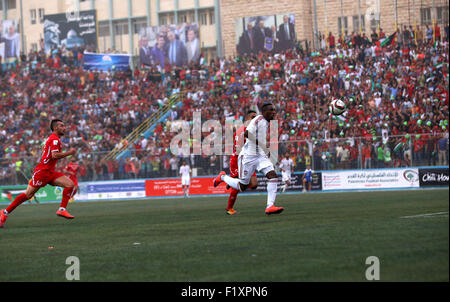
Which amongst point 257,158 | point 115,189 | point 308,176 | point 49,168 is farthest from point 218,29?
point 257,158

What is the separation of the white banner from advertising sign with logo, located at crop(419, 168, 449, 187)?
0.95 ft

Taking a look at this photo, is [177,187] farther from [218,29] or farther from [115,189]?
[218,29]

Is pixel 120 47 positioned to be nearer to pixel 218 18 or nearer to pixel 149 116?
pixel 218 18

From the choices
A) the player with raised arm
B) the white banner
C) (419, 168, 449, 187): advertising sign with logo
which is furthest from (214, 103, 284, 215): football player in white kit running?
the player with raised arm

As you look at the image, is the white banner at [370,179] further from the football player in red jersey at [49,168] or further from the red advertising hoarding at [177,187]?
the football player in red jersey at [49,168]

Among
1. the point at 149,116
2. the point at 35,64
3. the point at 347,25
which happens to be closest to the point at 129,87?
the point at 149,116

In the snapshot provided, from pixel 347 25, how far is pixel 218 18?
10652 mm

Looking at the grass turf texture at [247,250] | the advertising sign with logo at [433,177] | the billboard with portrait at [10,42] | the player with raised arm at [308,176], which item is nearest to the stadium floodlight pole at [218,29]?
the billboard with portrait at [10,42]

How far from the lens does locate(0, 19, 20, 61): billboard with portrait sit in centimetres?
5841

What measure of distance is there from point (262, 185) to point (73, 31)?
97.0ft

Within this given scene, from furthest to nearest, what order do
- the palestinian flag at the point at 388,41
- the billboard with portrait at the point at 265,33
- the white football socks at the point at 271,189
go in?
the billboard with portrait at the point at 265,33 < the palestinian flag at the point at 388,41 < the white football socks at the point at 271,189

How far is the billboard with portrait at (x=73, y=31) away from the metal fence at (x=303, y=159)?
21222 mm

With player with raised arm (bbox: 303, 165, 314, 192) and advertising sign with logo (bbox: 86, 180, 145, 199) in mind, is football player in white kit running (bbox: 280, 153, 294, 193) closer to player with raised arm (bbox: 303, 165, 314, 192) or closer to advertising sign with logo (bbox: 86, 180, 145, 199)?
player with raised arm (bbox: 303, 165, 314, 192)

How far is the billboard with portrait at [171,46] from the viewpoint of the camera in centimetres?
5375
